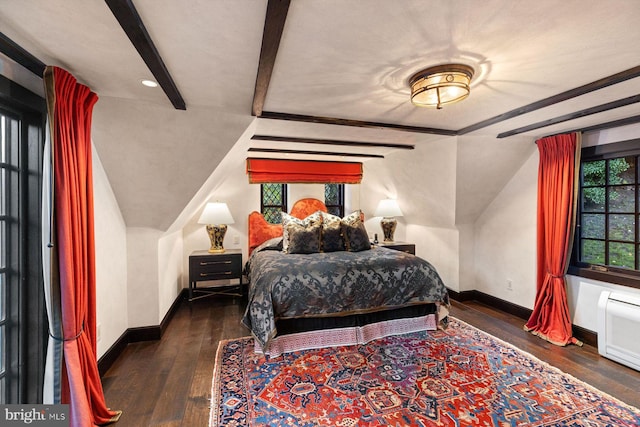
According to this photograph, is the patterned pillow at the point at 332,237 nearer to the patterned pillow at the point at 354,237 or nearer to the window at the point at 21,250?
the patterned pillow at the point at 354,237

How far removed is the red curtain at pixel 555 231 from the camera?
8.68ft

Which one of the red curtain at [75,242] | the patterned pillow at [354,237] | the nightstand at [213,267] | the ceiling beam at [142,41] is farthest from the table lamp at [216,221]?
the ceiling beam at [142,41]


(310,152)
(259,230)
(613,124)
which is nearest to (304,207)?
(259,230)

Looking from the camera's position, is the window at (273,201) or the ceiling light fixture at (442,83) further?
the window at (273,201)

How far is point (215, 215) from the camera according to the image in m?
3.62

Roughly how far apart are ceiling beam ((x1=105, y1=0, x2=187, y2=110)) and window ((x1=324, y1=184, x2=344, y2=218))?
3.28m

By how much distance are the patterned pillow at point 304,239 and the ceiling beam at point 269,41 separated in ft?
6.15

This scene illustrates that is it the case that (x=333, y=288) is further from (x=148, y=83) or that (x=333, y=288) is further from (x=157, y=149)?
(x=148, y=83)

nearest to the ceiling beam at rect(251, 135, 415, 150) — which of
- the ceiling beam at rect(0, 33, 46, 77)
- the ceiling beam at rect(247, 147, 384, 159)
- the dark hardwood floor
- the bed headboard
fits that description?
the ceiling beam at rect(247, 147, 384, 159)

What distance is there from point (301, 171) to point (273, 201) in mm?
676

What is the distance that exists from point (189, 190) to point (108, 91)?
0.95 m

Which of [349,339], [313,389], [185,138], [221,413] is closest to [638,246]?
[349,339]

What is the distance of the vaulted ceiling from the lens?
1.09 metres

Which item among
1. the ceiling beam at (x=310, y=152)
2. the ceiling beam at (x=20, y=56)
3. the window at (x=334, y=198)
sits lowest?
the window at (x=334, y=198)
